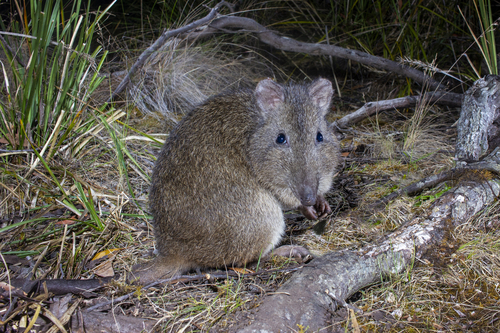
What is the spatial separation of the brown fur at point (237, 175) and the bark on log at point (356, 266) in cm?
56

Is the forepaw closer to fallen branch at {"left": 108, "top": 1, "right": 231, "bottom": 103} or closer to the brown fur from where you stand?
the brown fur

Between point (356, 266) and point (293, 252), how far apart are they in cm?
73

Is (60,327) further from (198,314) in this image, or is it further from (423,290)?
(423,290)

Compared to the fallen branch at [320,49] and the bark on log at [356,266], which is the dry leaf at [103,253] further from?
the fallen branch at [320,49]

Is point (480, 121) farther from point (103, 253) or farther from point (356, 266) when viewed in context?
point (103, 253)

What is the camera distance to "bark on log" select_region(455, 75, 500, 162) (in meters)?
3.93

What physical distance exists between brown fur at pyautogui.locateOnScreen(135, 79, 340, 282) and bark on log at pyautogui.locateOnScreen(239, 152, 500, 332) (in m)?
0.56

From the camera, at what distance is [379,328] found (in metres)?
2.51

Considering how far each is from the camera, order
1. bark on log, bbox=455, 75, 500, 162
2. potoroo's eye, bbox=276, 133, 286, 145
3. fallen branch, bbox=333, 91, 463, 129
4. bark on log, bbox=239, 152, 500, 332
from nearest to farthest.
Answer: bark on log, bbox=239, 152, 500, 332
potoroo's eye, bbox=276, 133, 286, 145
bark on log, bbox=455, 75, 500, 162
fallen branch, bbox=333, 91, 463, 129

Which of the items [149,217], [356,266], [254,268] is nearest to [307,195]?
[356,266]

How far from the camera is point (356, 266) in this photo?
2891 mm

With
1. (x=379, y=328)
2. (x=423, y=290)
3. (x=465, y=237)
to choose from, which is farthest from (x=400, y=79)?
(x=379, y=328)

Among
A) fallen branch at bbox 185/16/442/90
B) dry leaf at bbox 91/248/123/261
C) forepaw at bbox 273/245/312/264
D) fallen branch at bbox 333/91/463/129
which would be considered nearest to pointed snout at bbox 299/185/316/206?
forepaw at bbox 273/245/312/264

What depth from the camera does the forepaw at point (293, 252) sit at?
3510 millimetres
